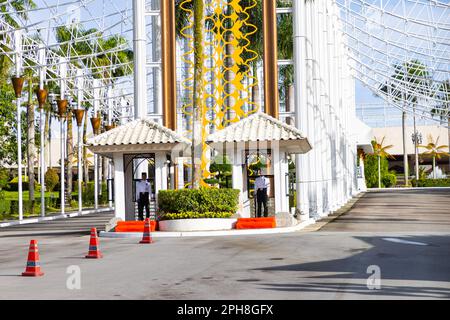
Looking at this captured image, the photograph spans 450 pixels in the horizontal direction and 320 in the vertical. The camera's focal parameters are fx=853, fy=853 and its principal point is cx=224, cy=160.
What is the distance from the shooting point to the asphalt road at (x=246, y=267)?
12812mm

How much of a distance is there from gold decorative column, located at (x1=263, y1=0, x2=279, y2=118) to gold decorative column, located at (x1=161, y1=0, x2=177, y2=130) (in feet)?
12.7

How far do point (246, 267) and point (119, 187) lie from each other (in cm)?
1545

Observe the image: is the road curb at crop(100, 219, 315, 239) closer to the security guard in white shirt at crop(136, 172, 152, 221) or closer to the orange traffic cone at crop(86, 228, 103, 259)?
the security guard in white shirt at crop(136, 172, 152, 221)

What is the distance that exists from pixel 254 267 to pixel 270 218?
42.7 feet

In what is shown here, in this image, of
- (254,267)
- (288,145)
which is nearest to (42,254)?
(254,267)

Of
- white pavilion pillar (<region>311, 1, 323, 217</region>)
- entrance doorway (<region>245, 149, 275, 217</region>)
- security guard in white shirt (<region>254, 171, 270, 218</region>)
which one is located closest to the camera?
security guard in white shirt (<region>254, 171, 270, 218</region>)

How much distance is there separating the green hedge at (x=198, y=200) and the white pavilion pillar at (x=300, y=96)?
640cm

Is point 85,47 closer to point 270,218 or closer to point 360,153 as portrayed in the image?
point 360,153

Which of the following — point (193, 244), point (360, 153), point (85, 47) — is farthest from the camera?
point (360, 153)

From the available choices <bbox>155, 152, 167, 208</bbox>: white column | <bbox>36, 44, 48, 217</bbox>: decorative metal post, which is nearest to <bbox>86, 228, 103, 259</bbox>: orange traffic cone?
<bbox>155, 152, 167, 208</bbox>: white column

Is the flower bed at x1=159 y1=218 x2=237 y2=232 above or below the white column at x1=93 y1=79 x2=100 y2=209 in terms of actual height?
below

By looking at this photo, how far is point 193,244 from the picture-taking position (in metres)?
23.7

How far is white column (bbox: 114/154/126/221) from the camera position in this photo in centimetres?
3142

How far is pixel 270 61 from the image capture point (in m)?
35.7
